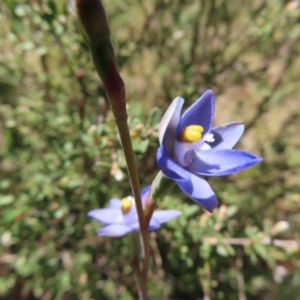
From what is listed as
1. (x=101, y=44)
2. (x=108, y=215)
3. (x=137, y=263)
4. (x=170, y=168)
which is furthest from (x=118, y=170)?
(x=101, y=44)

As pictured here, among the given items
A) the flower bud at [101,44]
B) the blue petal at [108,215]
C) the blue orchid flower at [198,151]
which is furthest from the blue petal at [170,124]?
the blue petal at [108,215]

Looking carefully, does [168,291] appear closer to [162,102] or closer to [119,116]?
[162,102]

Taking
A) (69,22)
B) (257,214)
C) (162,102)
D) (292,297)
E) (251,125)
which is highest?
(69,22)

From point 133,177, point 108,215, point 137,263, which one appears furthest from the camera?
point 108,215

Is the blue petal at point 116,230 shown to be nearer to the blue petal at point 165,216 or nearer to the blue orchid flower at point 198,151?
the blue petal at point 165,216

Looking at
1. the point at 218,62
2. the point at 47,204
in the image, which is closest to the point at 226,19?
the point at 218,62

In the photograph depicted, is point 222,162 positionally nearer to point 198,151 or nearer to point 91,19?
point 198,151
